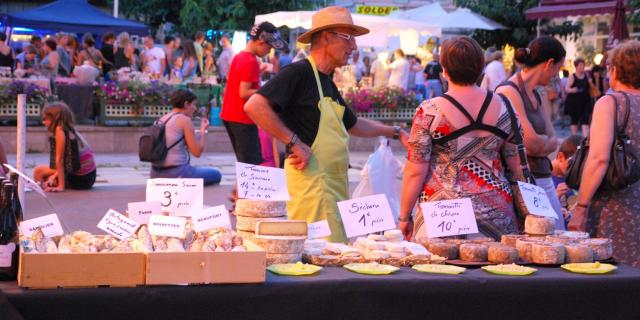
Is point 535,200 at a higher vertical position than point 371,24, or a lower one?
lower

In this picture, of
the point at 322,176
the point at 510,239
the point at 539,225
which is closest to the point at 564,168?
the point at 322,176

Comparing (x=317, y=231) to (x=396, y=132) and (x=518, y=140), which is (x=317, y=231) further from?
(x=396, y=132)

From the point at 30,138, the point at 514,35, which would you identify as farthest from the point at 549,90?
the point at 514,35

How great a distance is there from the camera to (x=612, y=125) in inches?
213

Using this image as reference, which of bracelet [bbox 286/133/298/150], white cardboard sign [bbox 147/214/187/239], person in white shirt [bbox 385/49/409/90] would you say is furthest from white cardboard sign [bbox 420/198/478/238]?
person in white shirt [bbox 385/49/409/90]

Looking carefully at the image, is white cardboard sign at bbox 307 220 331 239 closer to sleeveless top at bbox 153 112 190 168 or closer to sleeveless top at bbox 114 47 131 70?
sleeveless top at bbox 153 112 190 168

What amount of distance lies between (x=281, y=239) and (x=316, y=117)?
1.58 meters

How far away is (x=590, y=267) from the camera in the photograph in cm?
421

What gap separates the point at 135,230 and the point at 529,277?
5.06ft

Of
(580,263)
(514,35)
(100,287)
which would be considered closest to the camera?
(100,287)

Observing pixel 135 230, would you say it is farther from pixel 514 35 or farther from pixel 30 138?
pixel 514 35

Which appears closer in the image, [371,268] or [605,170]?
[371,268]

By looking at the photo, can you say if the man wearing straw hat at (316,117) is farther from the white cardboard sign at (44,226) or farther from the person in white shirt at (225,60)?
the person in white shirt at (225,60)

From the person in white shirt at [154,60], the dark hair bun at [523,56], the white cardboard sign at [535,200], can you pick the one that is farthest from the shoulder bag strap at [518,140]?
the person in white shirt at [154,60]
